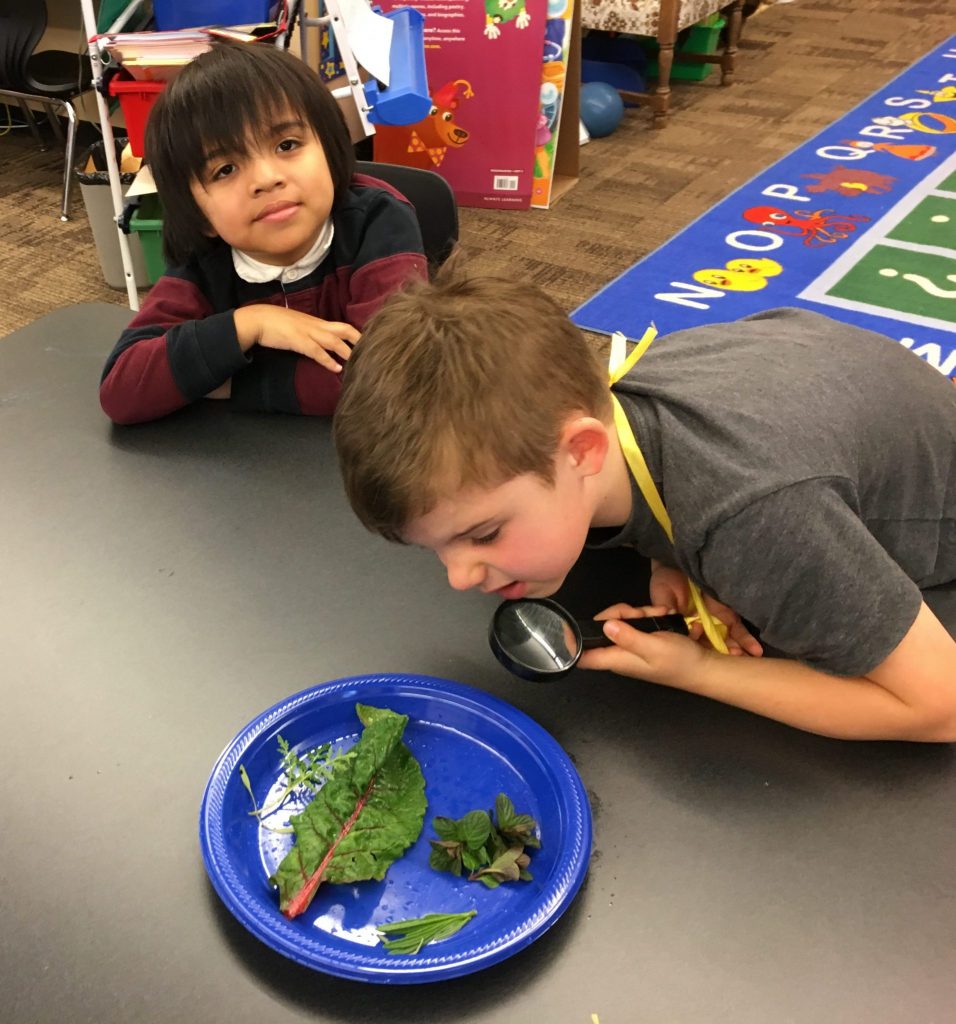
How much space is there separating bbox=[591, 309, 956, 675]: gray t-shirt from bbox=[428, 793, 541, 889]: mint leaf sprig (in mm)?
255

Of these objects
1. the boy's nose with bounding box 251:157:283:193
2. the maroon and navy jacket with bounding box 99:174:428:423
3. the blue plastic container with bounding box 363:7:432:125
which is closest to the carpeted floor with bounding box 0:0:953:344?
the blue plastic container with bounding box 363:7:432:125

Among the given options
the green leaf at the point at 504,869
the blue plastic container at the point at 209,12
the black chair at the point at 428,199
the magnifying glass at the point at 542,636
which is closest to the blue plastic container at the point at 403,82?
the blue plastic container at the point at 209,12

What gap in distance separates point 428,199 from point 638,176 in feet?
6.99

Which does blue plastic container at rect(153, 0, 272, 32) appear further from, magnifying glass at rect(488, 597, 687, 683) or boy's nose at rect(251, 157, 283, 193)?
magnifying glass at rect(488, 597, 687, 683)

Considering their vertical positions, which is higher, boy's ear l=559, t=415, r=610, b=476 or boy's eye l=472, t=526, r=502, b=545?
boy's ear l=559, t=415, r=610, b=476

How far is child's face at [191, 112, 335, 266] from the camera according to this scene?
1.14 meters

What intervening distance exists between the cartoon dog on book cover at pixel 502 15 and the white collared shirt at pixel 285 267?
1.96 meters

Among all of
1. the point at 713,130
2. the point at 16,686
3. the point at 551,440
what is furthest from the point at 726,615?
the point at 713,130

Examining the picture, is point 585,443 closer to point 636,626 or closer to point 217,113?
point 636,626

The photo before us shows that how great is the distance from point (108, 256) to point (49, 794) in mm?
2253

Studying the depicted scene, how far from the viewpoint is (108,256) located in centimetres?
262

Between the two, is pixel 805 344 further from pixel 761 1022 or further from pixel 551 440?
pixel 761 1022

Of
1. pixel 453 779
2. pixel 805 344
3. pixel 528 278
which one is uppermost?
pixel 805 344

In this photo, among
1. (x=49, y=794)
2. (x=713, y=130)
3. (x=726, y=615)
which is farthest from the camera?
(x=713, y=130)
